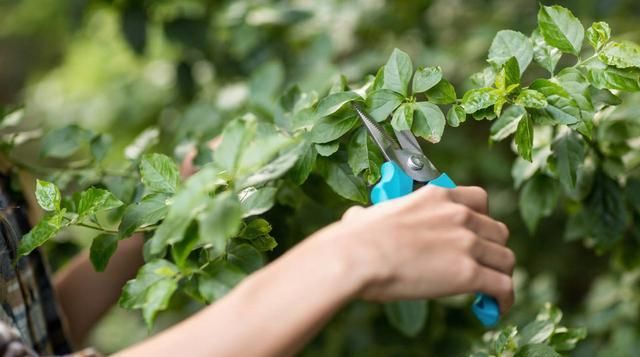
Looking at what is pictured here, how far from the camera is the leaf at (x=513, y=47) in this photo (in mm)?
863

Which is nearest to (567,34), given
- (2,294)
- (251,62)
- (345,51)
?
(2,294)

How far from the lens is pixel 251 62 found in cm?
187

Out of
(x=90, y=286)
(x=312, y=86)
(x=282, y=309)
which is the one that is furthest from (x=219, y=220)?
(x=312, y=86)

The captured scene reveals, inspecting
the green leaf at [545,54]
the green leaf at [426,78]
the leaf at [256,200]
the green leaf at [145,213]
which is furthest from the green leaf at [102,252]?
the green leaf at [545,54]

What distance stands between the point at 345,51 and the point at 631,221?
3.56ft

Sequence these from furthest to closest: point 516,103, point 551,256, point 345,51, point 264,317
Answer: point 551,256
point 345,51
point 516,103
point 264,317

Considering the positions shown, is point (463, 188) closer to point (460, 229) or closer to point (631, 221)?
point (460, 229)

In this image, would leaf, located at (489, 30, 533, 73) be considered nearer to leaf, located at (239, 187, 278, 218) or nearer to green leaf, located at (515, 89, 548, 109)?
green leaf, located at (515, 89, 548, 109)

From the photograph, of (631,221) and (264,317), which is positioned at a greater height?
(264,317)

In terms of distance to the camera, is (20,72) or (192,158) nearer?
(192,158)

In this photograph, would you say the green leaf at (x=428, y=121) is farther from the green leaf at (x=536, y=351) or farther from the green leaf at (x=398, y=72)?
the green leaf at (x=536, y=351)

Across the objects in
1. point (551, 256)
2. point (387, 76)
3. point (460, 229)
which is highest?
point (387, 76)

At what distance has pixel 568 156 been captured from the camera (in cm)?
97

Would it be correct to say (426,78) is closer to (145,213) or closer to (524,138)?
(524,138)
